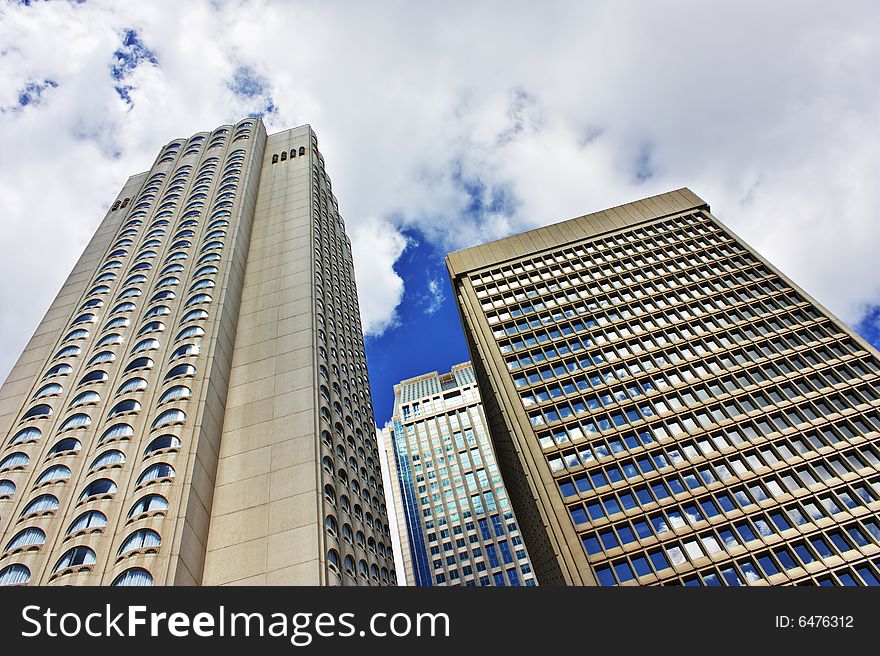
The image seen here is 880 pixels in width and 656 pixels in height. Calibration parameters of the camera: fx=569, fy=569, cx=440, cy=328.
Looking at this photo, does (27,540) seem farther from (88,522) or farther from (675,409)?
(675,409)

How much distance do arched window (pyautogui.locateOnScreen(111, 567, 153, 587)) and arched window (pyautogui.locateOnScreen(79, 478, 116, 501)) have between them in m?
6.02

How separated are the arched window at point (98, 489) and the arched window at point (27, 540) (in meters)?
2.44

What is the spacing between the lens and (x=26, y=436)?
3678cm

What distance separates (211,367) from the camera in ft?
127

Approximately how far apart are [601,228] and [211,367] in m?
48.6

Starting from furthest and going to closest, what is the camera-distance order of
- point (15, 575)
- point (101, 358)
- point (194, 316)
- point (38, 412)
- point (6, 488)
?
point (194, 316), point (101, 358), point (38, 412), point (6, 488), point (15, 575)

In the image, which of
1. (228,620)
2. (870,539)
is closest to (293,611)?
(228,620)

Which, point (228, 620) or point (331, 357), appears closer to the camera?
point (228, 620)

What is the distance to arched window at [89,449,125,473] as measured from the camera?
33.2m

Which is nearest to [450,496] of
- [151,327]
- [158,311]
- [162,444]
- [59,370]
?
[158,311]

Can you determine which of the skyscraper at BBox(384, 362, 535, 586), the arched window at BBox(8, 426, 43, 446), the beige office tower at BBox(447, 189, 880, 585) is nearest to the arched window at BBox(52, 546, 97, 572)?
the arched window at BBox(8, 426, 43, 446)

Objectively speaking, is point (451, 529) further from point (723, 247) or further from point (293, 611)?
point (293, 611)

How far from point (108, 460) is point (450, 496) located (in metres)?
81.2

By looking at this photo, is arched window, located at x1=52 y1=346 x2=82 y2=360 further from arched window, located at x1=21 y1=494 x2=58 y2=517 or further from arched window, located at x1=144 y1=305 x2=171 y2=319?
arched window, located at x1=21 y1=494 x2=58 y2=517
